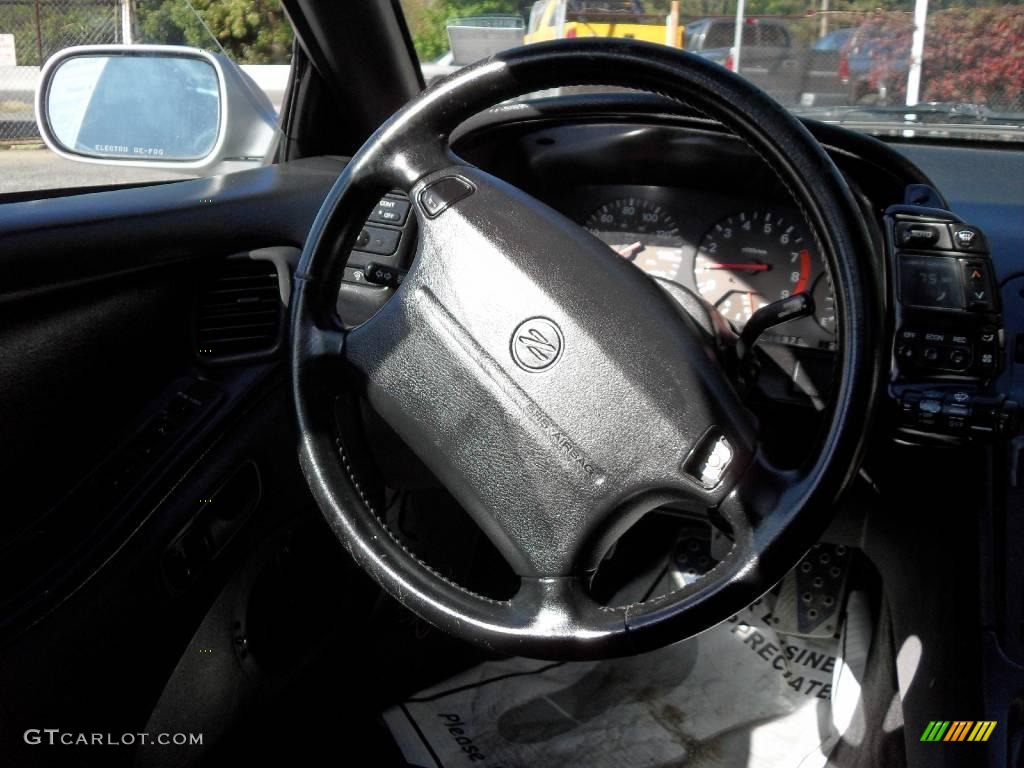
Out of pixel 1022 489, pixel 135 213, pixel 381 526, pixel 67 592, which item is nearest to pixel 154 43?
pixel 135 213

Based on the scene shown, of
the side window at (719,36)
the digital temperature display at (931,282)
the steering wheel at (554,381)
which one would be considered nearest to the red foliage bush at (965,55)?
the side window at (719,36)

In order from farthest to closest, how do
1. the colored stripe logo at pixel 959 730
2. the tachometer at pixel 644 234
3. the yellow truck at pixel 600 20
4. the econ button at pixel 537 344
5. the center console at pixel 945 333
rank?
1. the tachometer at pixel 644 234
2. the yellow truck at pixel 600 20
3. the colored stripe logo at pixel 959 730
4. the center console at pixel 945 333
5. the econ button at pixel 537 344

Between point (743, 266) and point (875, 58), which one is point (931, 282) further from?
point (875, 58)

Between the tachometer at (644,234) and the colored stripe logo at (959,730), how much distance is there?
3.09 feet

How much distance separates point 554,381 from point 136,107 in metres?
1.48

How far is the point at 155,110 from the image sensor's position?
2.25 m

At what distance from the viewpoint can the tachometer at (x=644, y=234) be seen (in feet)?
6.76

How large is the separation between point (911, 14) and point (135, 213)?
4.65 ft

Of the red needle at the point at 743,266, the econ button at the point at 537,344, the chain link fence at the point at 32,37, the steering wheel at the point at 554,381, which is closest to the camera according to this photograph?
the steering wheel at the point at 554,381

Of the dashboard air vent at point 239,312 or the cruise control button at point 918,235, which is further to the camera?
the dashboard air vent at point 239,312

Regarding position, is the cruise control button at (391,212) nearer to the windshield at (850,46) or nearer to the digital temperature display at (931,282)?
the windshield at (850,46)

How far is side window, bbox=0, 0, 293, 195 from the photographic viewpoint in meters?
1.85

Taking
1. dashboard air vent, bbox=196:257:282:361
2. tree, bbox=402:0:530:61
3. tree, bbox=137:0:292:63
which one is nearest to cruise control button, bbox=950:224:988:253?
tree, bbox=402:0:530:61

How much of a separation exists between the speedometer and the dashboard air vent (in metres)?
0.82
